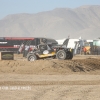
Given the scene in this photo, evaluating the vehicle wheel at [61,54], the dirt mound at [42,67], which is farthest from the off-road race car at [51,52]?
the dirt mound at [42,67]

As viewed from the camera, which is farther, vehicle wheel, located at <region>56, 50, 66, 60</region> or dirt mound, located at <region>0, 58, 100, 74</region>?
vehicle wheel, located at <region>56, 50, 66, 60</region>

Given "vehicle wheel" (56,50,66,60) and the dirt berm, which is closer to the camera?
the dirt berm

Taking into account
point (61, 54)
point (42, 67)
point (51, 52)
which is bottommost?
point (42, 67)

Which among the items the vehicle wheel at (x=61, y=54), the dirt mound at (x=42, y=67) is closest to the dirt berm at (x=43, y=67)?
the dirt mound at (x=42, y=67)

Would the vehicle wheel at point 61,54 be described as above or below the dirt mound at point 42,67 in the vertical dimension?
above

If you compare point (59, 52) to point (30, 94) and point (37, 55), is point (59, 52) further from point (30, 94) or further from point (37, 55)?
point (30, 94)

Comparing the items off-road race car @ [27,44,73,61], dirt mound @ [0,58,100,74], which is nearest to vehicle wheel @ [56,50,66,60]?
off-road race car @ [27,44,73,61]

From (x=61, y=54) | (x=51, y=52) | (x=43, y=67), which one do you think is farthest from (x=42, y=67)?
(x=51, y=52)

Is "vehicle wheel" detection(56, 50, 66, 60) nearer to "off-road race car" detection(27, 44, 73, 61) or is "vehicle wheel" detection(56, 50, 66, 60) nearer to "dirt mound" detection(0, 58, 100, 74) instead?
"off-road race car" detection(27, 44, 73, 61)

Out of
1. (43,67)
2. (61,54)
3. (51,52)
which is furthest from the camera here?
(51,52)

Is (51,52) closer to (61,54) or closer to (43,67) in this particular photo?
(61,54)

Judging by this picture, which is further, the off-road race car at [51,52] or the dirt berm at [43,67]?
the off-road race car at [51,52]

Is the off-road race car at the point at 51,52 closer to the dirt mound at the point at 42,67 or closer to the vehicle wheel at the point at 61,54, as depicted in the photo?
the vehicle wheel at the point at 61,54

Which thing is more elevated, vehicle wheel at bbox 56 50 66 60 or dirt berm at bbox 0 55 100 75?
vehicle wheel at bbox 56 50 66 60
